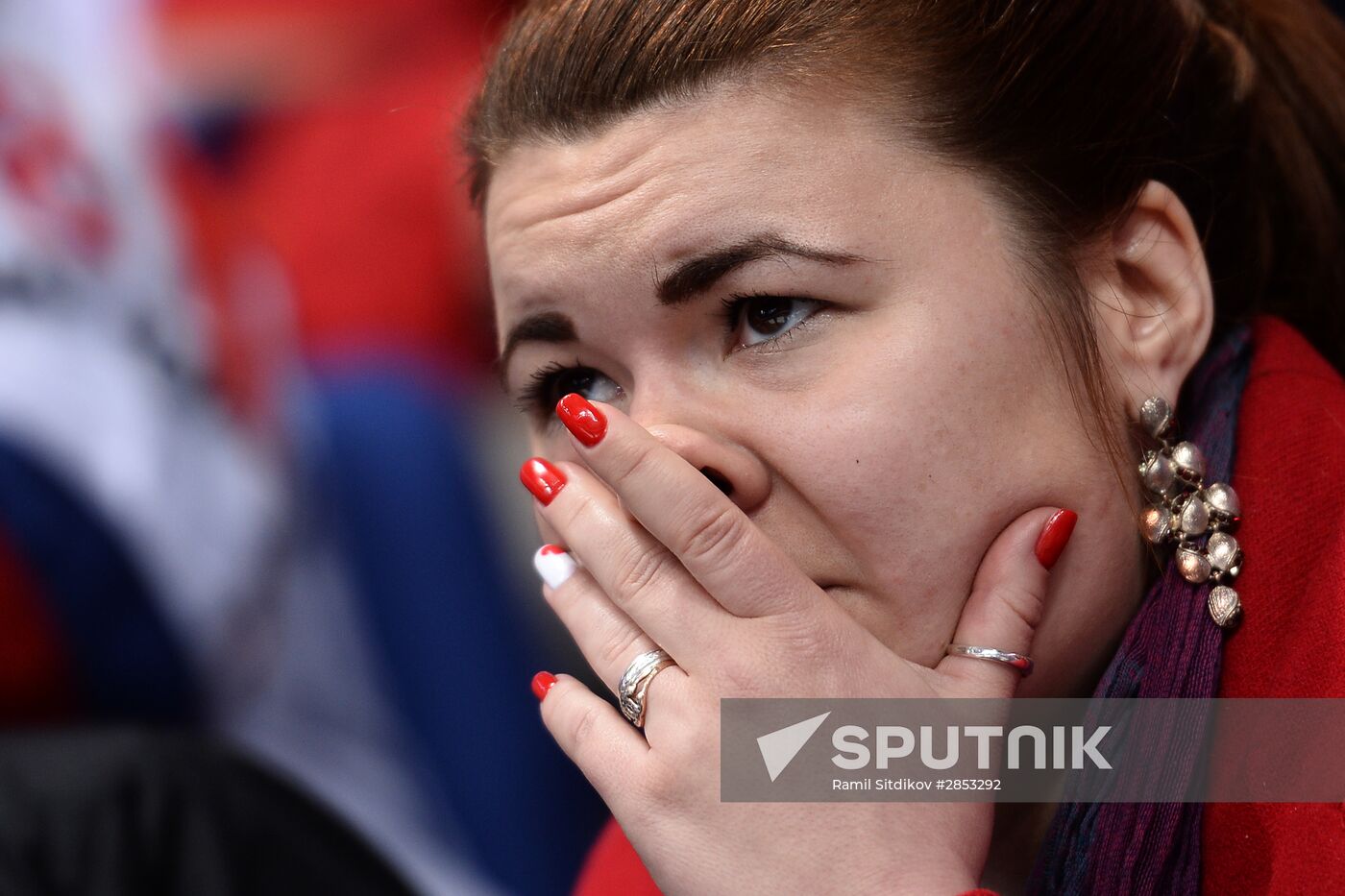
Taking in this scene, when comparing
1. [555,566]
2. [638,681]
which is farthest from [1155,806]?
[555,566]

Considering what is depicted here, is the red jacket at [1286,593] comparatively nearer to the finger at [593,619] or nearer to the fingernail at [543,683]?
the finger at [593,619]

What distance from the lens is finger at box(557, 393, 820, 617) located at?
963 millimetres

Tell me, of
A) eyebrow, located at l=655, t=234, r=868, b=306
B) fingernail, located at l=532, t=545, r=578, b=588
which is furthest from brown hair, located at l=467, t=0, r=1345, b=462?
fingernail, located at l=532, t=545, r=578, b=588

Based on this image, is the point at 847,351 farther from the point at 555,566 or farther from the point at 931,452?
the point at 555,566

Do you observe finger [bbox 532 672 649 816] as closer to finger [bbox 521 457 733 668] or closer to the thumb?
finger [bbox 521 457 733 668]

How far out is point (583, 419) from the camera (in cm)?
99

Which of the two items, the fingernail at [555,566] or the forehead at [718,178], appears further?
the fingernail at [555,566]

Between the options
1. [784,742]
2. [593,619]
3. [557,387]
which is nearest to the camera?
[784,742]

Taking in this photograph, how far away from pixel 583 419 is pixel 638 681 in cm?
21

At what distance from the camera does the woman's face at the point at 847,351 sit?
98 centimetres

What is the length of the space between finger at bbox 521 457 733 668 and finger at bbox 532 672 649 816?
0.07m

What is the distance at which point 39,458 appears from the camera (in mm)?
1950

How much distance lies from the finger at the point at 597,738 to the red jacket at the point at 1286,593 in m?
0.43

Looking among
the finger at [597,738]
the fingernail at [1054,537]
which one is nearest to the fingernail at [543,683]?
the finger at [597,738]
